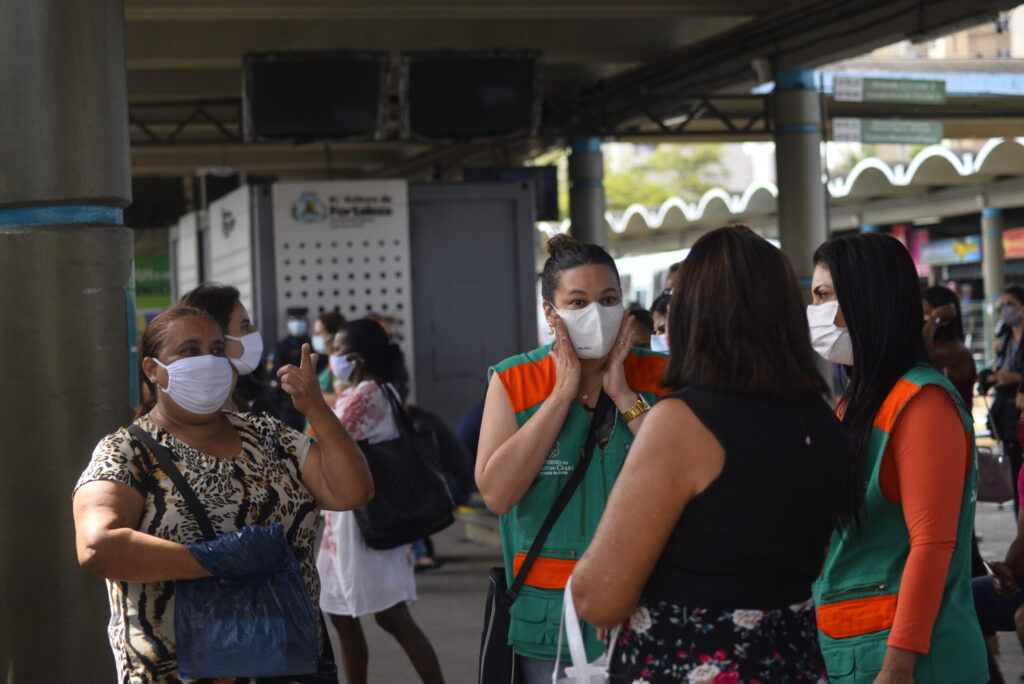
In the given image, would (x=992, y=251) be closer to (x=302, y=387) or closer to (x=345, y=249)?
(x=345, y=249)

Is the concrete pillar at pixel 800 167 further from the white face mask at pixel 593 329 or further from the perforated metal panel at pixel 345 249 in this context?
the white face mask at pixel 593 329

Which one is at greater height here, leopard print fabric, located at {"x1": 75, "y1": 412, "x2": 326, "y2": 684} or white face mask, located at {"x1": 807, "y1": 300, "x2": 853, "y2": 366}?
white face mask, located at {"x1": 807, "y1": 300, "x2": 853, "y2": 366}

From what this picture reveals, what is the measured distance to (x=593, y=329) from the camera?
11.5ft

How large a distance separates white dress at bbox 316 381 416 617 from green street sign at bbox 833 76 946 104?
11029 mm

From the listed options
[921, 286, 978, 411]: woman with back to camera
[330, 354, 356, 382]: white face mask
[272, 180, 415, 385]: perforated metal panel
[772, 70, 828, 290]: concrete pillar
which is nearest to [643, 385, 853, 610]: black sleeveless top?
[330, 354, 356, 382]: white face mask

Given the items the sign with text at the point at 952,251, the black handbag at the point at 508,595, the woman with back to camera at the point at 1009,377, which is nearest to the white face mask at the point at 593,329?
the black handbag at the point at 508,595

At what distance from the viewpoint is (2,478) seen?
15.0ft

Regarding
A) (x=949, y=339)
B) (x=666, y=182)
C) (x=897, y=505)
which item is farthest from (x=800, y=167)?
(x=666, y=182)

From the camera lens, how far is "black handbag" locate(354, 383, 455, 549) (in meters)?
5.61

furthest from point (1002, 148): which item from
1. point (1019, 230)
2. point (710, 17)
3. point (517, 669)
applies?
point (517, 669)

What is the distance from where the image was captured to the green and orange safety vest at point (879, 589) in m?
2.87

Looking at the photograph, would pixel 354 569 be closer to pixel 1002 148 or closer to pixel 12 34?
pixel 12 34

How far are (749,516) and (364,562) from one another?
11.5 ft

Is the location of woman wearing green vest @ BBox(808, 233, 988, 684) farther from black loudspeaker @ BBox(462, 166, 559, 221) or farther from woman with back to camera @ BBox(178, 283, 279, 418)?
black loudspeaker @ BBox(462, 166, 559, 221)
